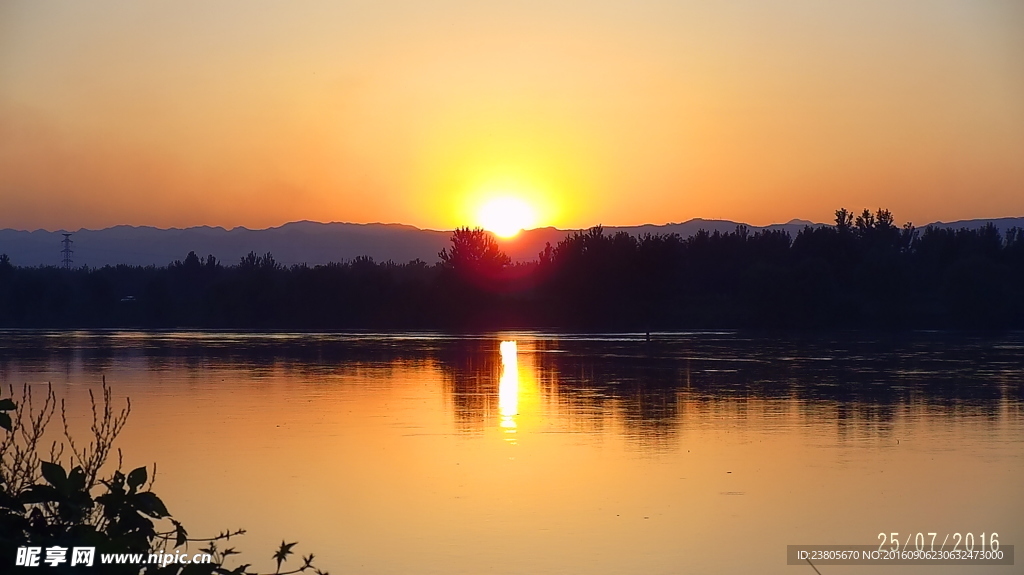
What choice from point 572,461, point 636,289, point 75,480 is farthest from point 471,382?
point 636,289

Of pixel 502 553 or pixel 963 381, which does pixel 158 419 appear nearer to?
pixel 502 553

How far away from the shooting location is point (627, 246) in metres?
76.3

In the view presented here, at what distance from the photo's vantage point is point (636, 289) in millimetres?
74500

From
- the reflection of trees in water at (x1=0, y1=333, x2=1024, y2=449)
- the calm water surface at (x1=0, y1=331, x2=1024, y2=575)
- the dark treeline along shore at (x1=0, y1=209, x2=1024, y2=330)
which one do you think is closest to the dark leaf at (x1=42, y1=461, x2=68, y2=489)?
the calm water surface at (x1=0, y1=331, x2=1024, y2=575)

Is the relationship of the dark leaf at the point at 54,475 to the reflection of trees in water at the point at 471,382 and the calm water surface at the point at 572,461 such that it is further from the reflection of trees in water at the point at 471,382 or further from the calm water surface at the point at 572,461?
the reflection of trees in water at the point at 471,382

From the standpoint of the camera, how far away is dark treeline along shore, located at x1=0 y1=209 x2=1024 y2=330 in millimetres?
67750

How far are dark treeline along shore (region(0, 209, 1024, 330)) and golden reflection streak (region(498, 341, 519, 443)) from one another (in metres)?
38.7

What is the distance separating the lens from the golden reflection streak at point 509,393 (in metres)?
17.2

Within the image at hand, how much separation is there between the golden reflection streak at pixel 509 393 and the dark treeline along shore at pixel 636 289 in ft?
127

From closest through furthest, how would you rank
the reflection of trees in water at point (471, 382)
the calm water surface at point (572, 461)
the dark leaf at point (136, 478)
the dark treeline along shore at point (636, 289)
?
the dark leaf at point (136, 478), the calm water surface at point (572, 461), the reflection of trees in water at point (471, 382), the dark treeline along shore at point (636, 289)

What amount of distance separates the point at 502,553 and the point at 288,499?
2.97m

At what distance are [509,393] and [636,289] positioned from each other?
53.2 m

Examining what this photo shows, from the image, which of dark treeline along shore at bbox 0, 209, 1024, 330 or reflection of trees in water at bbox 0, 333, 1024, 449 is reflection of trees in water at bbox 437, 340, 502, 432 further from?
dark treeline along shore at bbox 0, 209, 1024, 330

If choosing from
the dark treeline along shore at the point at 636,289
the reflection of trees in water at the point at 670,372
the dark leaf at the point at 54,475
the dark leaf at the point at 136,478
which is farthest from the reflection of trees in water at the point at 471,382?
the dark treeline along shore at the point at 636,289
